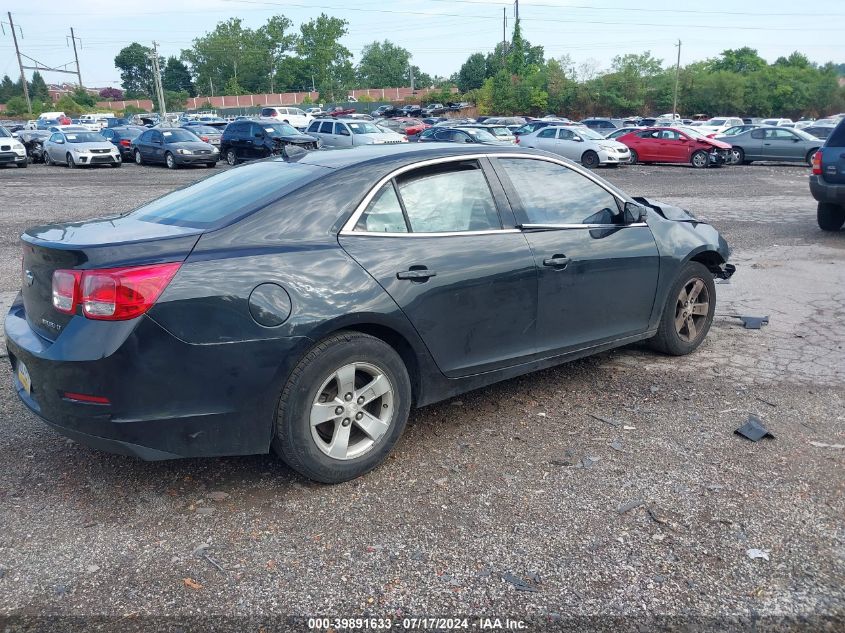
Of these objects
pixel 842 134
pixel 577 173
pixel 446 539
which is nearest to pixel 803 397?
pixel 577 173

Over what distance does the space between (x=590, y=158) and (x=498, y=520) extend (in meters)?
25.9

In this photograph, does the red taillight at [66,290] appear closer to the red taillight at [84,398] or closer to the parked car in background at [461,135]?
the red taillight at [84,398]

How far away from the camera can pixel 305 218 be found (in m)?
3.80

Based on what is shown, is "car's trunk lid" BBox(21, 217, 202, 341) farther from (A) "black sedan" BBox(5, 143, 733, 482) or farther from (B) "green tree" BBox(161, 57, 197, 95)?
(B) "green tree" BBox(161, 57, 197, 95)

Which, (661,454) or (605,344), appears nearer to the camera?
(661,454)

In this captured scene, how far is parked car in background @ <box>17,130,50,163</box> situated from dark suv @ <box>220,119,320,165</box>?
924cm

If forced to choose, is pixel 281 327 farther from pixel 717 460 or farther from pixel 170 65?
pixel 170 65

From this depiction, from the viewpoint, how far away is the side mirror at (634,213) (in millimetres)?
5016

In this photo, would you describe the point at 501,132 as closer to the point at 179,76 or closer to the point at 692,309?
the point at 692,309

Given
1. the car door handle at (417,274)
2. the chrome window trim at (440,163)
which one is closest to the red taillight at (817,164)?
the chrome window trim at (440,163)

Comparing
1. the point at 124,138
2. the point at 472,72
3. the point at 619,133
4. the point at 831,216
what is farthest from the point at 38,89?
the point at 831,216

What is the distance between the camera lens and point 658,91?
70.2 m

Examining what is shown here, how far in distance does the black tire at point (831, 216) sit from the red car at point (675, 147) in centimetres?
1671

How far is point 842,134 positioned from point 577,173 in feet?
26.0
